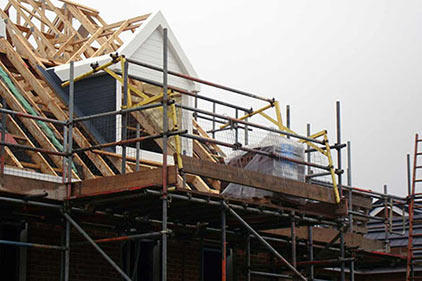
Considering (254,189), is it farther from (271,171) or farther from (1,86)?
(1,86)

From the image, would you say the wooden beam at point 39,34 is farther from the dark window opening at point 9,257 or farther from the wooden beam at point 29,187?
the wooden beam at point 29,187

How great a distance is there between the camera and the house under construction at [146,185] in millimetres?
13953

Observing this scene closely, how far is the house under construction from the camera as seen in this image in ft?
45.8

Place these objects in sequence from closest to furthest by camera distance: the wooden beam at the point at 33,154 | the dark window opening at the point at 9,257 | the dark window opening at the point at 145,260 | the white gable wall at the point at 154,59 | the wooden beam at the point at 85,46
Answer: the dark window opening at the point at 9,257
the wooden beam at the point at 33,154
the dark window opening at the point at 145,260
the white gable wall at the point at 154,59
the wooden beam at the point at 85,46

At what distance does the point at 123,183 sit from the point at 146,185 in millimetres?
463

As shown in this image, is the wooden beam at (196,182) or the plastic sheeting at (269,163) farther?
A: the wooden beam at (196,182)

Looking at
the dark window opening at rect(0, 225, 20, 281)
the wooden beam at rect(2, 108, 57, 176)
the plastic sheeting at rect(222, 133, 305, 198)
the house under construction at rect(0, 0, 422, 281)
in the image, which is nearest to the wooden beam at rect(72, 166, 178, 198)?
the house under construction at rect(0, 0, 422, 281)

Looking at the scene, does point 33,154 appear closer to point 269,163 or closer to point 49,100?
point 49,100

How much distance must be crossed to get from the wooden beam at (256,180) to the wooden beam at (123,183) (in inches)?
20.1

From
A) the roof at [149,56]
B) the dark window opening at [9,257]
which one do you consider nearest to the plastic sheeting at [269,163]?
the dark window opening at [9,257]

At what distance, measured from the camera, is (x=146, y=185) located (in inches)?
522

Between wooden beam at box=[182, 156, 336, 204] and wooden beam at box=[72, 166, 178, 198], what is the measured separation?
0.51 meters

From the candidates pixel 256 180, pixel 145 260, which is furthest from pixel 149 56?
pixel 256 180

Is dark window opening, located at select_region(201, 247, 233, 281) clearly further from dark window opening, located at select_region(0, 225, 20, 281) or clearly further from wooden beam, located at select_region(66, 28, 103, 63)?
wooden beam, located at select_region(66, 28, 103, 63)
